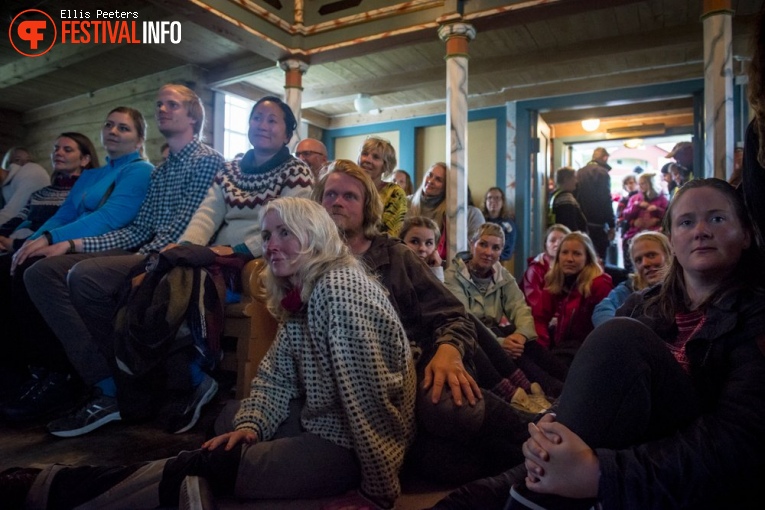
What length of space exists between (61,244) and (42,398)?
66 cm

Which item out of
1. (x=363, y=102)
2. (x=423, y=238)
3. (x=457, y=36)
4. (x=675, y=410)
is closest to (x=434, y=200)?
(x=457, y=36)

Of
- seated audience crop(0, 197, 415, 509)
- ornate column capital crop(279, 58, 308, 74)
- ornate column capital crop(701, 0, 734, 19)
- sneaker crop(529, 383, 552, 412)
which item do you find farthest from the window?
seated audience crop(0, 197, 415, 509)

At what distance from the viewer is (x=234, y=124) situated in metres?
7.39

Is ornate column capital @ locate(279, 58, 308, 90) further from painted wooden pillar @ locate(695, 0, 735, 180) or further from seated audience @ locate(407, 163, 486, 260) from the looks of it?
painted wooden pillar @ locate(695, 0, 735, 180)

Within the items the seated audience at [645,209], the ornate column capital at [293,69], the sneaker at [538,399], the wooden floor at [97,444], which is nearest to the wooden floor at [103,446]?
the wooden floor at [97,444]

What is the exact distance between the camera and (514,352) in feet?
8.52

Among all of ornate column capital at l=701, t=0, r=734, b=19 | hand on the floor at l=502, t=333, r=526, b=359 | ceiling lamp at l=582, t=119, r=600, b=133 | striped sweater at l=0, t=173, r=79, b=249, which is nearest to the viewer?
hand on the floor at l=502, t=333, r=526, b=359

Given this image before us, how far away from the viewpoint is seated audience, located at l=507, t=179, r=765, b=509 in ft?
3.11

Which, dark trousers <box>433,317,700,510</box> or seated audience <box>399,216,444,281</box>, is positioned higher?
seated audience <box>399,216,444,281</box>

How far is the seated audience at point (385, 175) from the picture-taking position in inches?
109

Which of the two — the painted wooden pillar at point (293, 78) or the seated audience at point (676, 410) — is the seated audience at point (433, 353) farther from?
the painted wooden pillar at point (293, 78)

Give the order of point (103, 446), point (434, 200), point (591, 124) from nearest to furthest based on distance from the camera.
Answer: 1. point (103, 446)
2. point (434, 200)
3. point (591, 124)

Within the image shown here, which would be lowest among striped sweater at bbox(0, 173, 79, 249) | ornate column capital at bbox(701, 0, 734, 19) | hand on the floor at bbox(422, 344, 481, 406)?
hand on the floor at bbox(422, 344, 481, 406)

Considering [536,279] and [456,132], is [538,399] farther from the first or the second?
[456,132]
